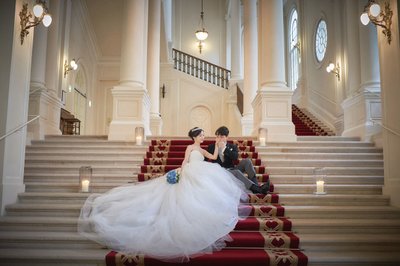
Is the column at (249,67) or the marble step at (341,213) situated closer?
the marble step at (341,213)

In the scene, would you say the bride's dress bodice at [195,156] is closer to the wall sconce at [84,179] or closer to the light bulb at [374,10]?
the wall sconce at [84,179]

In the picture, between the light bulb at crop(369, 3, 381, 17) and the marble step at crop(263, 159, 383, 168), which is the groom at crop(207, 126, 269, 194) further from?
the light bulb at crop(369, 3, 381, 17)

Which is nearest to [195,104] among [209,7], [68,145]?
[209,7]

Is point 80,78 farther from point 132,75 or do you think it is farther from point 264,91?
point 264,91

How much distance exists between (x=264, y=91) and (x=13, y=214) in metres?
5.73

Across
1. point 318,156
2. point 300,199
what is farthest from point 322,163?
point 300,199

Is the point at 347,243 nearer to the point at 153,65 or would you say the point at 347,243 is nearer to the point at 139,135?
the point at 139,135

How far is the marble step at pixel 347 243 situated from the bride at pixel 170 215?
879mm

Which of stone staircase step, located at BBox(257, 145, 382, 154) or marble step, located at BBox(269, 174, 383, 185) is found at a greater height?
stone staircase step, located at BBox(257, 145, 382, 154)

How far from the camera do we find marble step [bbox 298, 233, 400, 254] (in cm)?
452

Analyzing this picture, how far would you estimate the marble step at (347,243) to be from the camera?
14.8 ft

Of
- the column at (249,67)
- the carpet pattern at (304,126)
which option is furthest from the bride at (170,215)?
the carpet pattern at (304,126)

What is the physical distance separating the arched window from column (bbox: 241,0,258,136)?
579 centimetres

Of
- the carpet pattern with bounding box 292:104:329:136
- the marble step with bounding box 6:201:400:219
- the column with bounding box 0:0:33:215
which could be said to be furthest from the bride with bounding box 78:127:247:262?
the carpet pattern with bounding box 292:104:329:136
